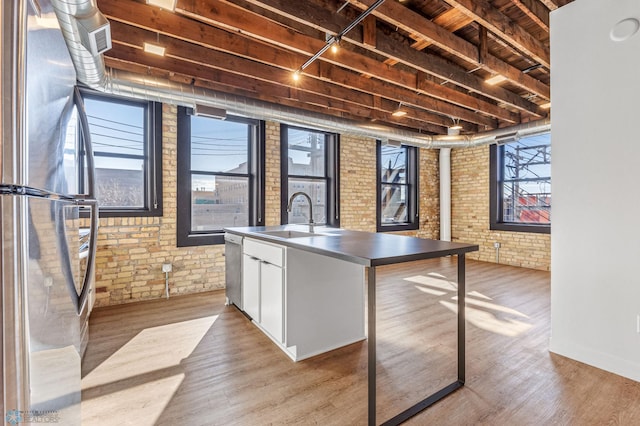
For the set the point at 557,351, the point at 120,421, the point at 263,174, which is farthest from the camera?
the point at 263,174

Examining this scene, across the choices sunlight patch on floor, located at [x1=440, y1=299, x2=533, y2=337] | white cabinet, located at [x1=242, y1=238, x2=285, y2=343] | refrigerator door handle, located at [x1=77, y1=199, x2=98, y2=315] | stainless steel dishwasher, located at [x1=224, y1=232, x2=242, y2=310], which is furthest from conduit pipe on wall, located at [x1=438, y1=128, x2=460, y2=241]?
refrigerator door handle, located at [x1=77, y1=199, x2=98, y2=315]

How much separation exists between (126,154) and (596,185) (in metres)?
5.13

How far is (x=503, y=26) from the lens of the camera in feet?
9.48

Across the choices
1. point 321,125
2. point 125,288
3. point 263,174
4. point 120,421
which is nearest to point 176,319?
point 125,288

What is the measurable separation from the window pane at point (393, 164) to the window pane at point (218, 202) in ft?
10.5

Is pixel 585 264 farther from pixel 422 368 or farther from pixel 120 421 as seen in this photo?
pixel 120 421

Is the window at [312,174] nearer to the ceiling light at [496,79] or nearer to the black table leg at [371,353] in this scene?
the ceiling light at [496,79]

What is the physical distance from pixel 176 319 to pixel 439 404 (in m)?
2.79

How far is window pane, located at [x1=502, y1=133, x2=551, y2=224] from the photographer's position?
19.7 ft

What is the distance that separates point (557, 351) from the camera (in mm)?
2596

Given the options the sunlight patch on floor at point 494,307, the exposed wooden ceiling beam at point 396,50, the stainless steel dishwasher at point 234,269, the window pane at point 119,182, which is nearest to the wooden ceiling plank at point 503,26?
the exposed wooden ceiling beam at point 396,50

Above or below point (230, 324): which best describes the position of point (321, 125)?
above

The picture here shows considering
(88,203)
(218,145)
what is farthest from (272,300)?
(218,145)

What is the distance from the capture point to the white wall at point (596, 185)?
2.25 meters
